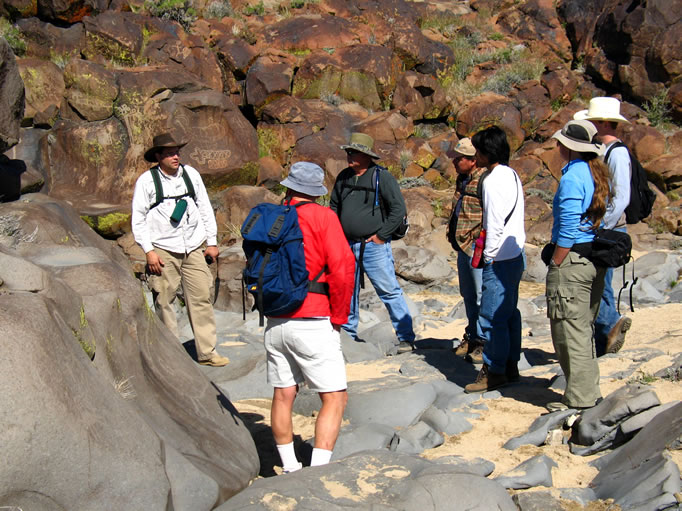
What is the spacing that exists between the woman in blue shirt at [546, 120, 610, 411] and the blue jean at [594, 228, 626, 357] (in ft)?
3.63

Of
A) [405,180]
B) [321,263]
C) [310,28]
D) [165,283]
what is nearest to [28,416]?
[321,263]

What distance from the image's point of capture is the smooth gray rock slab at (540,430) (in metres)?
4.57

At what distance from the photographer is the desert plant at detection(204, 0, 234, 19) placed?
1950cm

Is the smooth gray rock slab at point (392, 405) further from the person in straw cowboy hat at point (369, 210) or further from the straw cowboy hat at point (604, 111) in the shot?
the straw cowboy hat at point (604, 111)

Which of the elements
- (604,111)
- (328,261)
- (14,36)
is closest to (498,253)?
(604,111)

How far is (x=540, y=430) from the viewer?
4617 millimetres

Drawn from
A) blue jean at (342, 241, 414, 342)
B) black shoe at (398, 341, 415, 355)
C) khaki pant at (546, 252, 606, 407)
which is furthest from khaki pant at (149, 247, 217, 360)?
khaki pant at (546, 252, 606, 407)

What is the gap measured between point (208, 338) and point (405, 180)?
420 inches

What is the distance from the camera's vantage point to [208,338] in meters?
6.47

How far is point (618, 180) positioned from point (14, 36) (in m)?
13.4

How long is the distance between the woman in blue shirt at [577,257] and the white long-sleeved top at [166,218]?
9.84ft

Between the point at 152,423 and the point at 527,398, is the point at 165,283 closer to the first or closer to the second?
the point at 152,423

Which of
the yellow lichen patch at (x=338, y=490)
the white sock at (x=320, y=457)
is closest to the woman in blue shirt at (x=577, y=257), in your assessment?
the white sock at (x=320, y=457)

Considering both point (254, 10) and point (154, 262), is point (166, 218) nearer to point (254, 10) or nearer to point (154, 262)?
point (154, 262)
